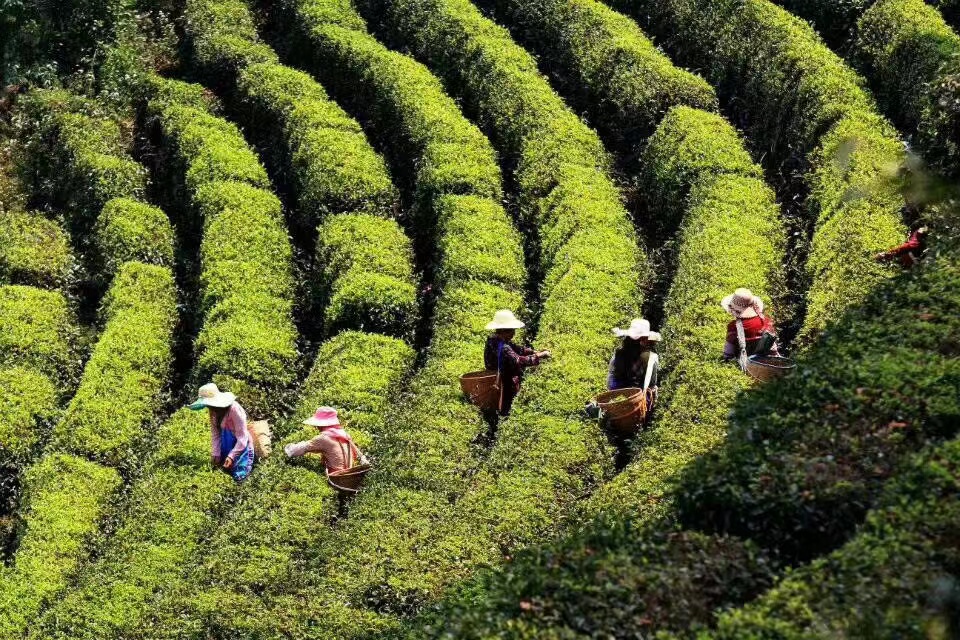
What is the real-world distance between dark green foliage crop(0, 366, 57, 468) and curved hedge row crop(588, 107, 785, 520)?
29.8ft

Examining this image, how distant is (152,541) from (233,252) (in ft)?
21.3

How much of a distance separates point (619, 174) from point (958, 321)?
1163 centimetres

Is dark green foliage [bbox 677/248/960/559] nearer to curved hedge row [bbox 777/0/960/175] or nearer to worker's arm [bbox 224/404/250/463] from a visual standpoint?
curved hedge row [bbox 777/0/960/175]

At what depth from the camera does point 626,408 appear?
13.9 metres

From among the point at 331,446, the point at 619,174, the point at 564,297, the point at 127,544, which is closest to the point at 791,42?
the point at 619,174

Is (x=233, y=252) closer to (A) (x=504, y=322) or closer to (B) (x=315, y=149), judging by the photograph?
(B) (x=315, y=149)

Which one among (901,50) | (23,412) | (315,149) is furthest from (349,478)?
(901,50)

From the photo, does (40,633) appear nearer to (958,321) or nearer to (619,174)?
(958,321)

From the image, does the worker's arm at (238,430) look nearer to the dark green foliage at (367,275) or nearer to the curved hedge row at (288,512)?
the curved hedge row at (288,512)

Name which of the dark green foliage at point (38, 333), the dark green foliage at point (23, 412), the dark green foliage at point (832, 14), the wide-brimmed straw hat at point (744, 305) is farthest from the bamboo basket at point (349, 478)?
the dark green foliage at point (832, 14)

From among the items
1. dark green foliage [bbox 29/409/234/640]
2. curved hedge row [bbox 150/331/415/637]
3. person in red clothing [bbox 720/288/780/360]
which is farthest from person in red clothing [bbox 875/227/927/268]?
dark green foliage [bbox 29/409/234/640]

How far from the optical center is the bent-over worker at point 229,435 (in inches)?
613

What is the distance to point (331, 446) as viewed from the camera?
14797 mm

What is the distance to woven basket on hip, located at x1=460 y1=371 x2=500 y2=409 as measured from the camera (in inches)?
606
